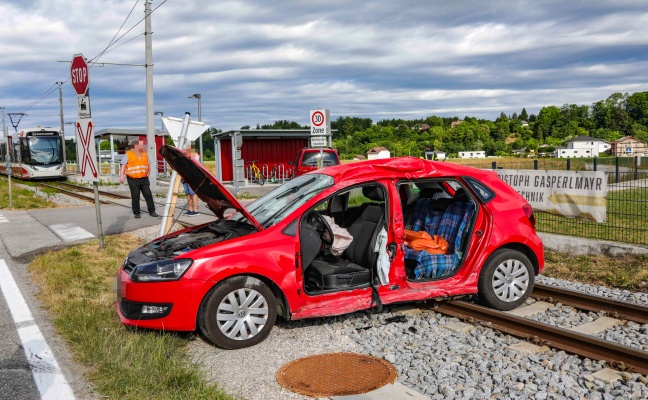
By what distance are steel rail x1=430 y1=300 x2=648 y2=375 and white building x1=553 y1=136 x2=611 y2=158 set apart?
96.4 metres

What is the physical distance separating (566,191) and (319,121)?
6.70m

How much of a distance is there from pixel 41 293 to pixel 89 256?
2352mm

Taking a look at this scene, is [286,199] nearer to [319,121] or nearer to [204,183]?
[204,183]

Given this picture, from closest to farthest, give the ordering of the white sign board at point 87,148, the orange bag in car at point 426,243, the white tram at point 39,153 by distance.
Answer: the orange bag in car at point 426,243 < the white sign board at point 87,148 < the white tram at point 39,153

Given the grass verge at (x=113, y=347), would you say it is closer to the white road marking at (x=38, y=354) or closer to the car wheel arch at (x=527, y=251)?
the white road marking at (x=38, y=354)

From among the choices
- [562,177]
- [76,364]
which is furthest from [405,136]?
[76,364]

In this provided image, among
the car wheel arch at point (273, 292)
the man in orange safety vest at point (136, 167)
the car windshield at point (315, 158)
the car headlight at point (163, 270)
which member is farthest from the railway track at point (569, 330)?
the car windshield at point (315, 158)

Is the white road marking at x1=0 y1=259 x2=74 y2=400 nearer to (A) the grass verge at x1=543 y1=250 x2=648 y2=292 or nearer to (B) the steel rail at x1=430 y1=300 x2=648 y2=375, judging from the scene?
(B) the steel rail at x1=430 y1=300 x2=648 y2=375

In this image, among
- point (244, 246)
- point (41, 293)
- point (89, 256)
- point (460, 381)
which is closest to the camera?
point (460, 381)

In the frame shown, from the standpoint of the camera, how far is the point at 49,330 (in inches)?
243

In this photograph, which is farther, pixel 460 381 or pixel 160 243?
pixel 160 243

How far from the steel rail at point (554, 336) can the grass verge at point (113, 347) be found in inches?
116

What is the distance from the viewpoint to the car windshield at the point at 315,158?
23844 millimetres

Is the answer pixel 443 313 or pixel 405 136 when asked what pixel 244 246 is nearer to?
pixel 443 313
